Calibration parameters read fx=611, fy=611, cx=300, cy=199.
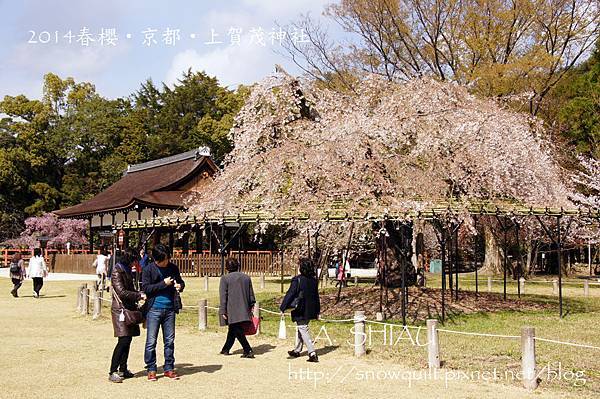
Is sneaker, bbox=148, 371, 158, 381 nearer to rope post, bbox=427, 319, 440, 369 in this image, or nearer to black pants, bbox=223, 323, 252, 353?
black pants, bbox=223, 323, 252, 353

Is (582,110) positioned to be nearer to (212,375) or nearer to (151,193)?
(151,193)

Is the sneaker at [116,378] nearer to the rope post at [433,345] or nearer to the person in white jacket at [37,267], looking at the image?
the rope post at [433,345]

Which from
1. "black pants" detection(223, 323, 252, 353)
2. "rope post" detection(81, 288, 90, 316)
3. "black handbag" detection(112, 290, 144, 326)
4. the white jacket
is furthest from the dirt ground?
A: the white jacket

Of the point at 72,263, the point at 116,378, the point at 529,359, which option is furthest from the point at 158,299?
the point at 72,263

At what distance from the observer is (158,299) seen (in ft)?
26.1

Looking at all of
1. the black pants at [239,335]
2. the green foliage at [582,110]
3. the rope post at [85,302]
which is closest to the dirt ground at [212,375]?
the black pants at [239,335]

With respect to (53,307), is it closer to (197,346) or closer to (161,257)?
(197,346)

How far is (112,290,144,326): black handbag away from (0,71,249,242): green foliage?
38150 mm

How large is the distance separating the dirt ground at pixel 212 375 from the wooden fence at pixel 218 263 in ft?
63.4

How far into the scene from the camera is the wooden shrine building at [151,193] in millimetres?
32109

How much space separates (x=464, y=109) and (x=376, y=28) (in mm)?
11973

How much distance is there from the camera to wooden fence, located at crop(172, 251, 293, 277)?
104ft

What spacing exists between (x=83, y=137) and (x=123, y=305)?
144ft

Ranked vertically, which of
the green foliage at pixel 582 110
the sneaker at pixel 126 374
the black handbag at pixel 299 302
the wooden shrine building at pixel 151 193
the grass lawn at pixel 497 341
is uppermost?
the green foliage at pixel 582 110
